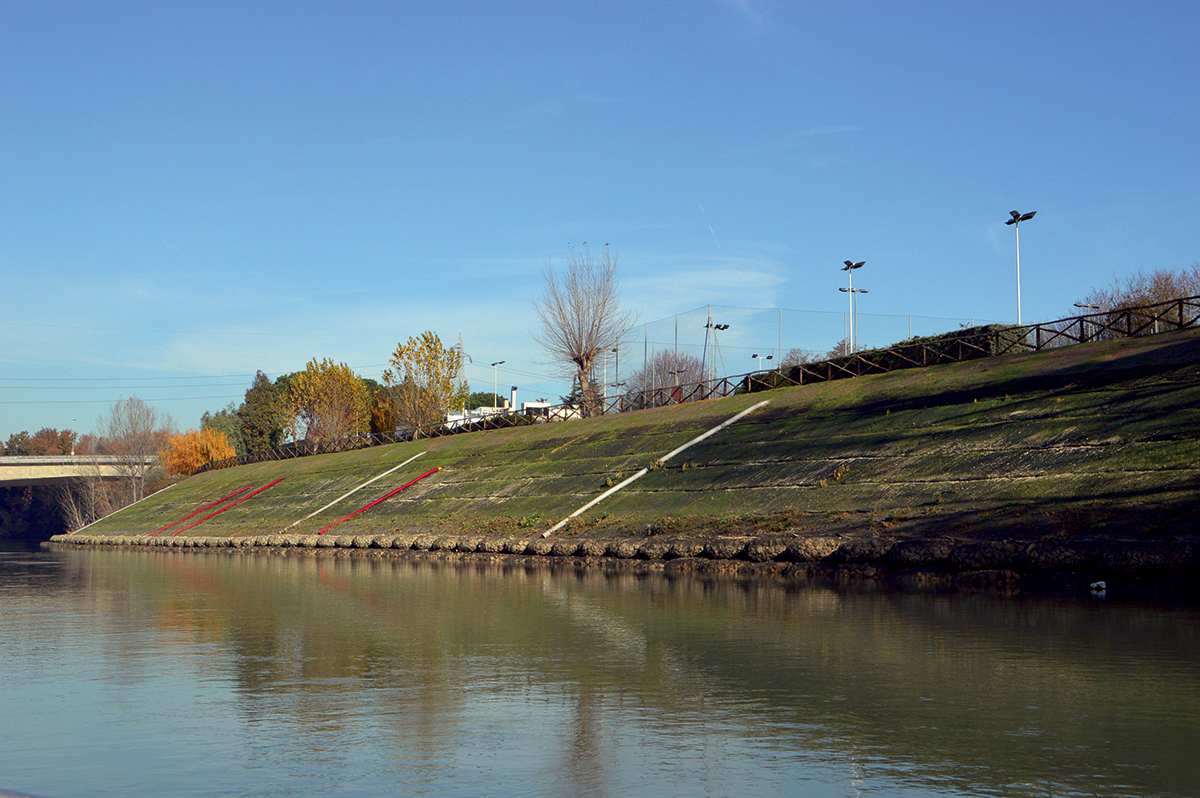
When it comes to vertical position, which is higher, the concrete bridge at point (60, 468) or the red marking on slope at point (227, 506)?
the concrete bridge at point (60, 468)

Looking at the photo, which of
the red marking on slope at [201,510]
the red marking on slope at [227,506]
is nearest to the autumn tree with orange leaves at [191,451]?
the red marking on slope at [201,510]

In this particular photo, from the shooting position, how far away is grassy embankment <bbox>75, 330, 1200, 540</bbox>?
25.2 m

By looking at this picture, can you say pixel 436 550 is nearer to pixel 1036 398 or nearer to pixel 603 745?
pixel 1036 398

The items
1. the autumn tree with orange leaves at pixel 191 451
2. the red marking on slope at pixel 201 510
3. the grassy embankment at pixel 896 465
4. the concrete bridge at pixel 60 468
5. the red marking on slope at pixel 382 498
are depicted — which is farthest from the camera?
the autumn tree with orange leaves at pixel 191 451

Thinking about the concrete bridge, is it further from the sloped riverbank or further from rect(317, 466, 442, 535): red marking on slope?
rect(317, 466, 442, 535): red marking on slope

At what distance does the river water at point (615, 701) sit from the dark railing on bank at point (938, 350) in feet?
94.1

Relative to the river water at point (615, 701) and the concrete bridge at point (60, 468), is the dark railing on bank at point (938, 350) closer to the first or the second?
the river water at point (615, 701)

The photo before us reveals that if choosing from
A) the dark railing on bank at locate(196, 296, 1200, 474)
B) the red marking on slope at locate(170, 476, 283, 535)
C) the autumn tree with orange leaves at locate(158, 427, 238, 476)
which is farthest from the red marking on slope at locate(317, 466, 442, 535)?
the autumn tree with orange leaves at locate(158, 427, 238, 476)

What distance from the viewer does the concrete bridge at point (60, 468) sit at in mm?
99188

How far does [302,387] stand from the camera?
10644 cm

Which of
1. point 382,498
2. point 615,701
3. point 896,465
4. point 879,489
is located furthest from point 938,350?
point 615,701

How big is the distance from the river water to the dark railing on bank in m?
28.7

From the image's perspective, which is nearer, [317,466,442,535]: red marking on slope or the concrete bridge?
[317,466,442,535]: red marking on slope

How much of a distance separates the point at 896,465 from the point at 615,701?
25.2 meters
